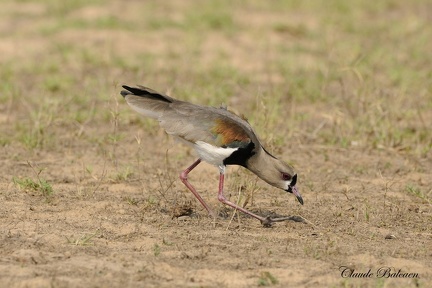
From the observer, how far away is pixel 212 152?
6.26 meters

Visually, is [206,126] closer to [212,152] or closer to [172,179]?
[212,152]

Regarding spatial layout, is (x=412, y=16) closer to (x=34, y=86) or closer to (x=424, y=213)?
(x=34, y=86)

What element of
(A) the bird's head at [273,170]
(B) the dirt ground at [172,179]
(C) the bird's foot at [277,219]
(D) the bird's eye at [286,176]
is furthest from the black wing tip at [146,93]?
(C) the bird's foot at [277,219]

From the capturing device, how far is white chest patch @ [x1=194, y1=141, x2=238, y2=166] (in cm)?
622

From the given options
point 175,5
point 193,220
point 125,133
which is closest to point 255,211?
point 193,220

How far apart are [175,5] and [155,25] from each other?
1383mm

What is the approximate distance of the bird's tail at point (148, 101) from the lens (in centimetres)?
644

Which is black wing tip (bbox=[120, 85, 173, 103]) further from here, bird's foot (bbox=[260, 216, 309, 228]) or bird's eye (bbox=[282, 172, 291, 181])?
bird's foot (bbox=[260, 216, 309, 228])

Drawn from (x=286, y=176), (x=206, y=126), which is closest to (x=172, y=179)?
(x=206, y=126)

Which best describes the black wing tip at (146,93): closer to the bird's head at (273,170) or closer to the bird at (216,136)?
the bird at (216,136)

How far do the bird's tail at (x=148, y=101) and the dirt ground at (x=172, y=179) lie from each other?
0.81ft

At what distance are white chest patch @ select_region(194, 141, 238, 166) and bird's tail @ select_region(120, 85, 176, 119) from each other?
382 millimetres

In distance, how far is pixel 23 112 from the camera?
9172mm

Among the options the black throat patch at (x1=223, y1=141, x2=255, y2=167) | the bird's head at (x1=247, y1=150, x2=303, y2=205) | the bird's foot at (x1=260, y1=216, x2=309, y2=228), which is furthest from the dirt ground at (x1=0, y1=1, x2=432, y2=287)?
the black throat patch at (x1=223, y1=141, x2=255, y2=167)
